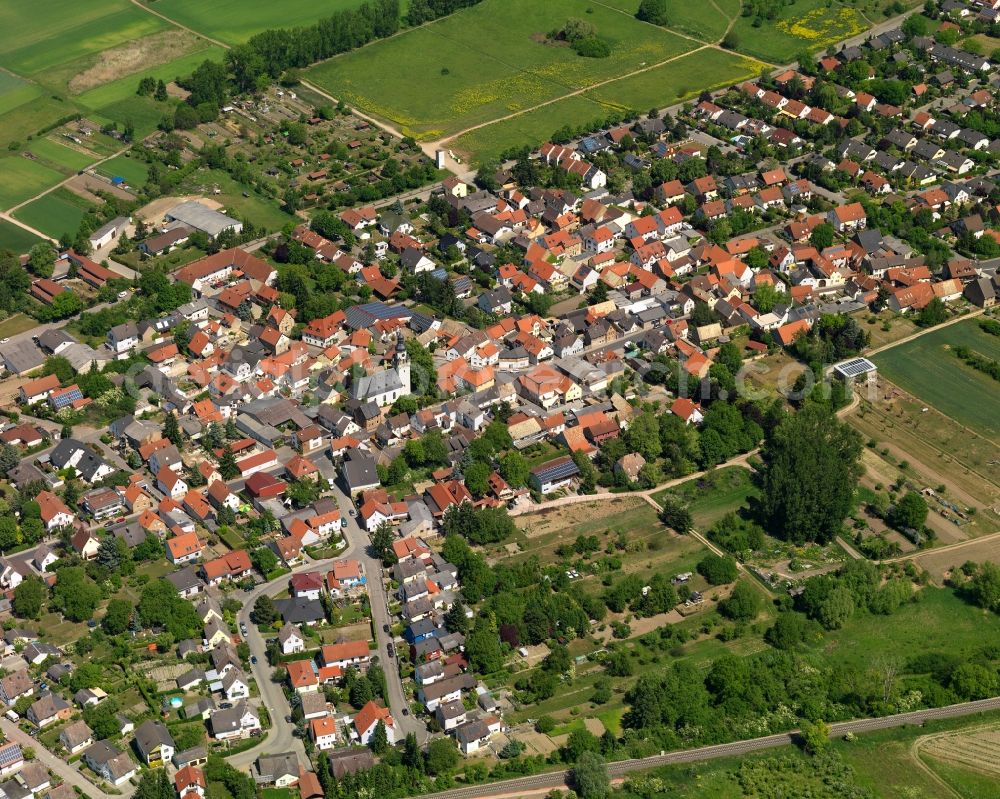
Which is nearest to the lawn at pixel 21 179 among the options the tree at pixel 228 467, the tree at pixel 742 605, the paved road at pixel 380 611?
the tree at pixel 228 467

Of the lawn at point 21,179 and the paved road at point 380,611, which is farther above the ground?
the paved road at point 380,611

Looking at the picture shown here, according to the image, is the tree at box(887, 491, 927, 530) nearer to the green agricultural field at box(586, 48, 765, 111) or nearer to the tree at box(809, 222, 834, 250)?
the tree at box(809, 222, 834, 250)

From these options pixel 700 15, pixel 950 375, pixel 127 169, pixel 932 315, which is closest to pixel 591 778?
pixel 950 375

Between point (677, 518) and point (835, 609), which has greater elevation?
point (835, 609)

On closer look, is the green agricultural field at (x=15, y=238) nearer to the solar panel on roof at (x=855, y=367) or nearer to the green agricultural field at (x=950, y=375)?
the solar panel on roof at (x=855, y=367)

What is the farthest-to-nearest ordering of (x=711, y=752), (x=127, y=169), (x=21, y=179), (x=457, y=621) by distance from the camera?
(x=127, y=169), (x=21, y=179), (x=457, y=621), (x=711, y=752)

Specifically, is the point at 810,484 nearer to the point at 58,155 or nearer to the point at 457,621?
the point at 457,621

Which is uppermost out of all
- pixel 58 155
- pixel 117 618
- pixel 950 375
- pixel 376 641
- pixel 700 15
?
pixel 700 15
